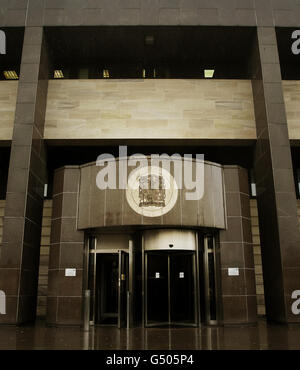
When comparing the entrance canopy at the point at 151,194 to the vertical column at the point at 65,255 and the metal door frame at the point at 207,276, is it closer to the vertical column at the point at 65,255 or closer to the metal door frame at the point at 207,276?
the vertical column at the point at 65,255

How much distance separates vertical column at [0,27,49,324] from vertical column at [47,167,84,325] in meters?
0.97

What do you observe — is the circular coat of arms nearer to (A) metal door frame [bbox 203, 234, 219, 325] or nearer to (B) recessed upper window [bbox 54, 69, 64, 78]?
(A) metal door frame [bbox 203, 234, 219, 325]

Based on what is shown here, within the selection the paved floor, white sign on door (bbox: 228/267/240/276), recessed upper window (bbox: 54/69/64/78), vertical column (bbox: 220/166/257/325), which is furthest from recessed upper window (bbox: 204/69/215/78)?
the paved floor

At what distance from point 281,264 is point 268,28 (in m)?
9.95

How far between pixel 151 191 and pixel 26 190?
4.73 m

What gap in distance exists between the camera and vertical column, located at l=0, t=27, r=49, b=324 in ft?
42.3

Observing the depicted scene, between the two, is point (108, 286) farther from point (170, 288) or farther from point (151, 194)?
point (151, 194)

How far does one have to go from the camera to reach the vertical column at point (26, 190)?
12.9m

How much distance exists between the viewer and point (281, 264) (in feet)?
42.8

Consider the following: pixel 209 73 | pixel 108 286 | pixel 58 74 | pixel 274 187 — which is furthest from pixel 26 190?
pixel 209 73

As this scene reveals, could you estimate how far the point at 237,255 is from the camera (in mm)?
13102

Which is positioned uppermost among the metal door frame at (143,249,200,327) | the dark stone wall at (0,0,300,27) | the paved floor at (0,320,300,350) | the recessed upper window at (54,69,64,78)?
the dark stone wall at (0,0,300,27)

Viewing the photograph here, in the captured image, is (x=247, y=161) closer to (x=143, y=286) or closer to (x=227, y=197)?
(x=227, y=197)

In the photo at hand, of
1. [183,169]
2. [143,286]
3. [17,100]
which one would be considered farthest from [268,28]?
[143,286]
